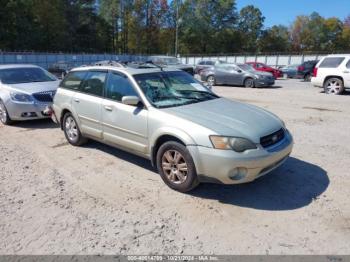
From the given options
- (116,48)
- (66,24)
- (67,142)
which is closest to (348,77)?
(67,142)

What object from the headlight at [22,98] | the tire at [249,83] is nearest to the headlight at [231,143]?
the headlight at [22,98]

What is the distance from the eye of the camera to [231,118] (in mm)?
4117

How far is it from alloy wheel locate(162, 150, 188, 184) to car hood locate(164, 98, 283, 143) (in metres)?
0.42

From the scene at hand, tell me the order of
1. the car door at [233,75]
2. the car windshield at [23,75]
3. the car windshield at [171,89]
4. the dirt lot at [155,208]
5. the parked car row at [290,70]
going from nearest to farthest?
1. the dirt lot at [155,208]
2. the car windshield at [171,89]
3. the car windshield at [23,75]
4. the car door at [233,75]
5. the parked car row at [290,70]

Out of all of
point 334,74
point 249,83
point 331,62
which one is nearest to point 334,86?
point 334,74

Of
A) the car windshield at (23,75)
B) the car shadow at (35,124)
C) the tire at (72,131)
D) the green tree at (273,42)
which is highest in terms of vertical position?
the green tree at (273,42)

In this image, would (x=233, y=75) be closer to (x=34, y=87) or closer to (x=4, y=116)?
(x=34, y=87)

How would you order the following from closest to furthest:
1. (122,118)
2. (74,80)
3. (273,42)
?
(122,118) < (74,80) < (273,42)

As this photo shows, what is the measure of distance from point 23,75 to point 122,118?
218 inches

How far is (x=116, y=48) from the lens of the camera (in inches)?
2968

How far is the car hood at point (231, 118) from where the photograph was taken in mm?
3789

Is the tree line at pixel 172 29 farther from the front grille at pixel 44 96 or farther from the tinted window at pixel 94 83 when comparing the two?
the tinted window at pixel 94 83

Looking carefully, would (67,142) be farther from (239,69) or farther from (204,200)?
(239,69)

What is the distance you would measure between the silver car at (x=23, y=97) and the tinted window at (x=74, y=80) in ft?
5.91
